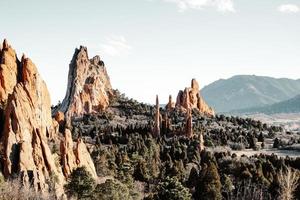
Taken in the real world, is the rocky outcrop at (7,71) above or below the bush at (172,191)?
above

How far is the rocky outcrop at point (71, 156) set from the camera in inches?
2997

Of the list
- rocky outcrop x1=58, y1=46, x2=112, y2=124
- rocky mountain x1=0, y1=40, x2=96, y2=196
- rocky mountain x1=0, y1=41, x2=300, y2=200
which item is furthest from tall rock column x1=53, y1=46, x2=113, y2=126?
rocky mountain x1=0, y1=40, x2=96, y2=196

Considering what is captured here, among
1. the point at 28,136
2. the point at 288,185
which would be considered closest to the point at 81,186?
the point at 28,136

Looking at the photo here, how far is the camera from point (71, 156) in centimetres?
7725

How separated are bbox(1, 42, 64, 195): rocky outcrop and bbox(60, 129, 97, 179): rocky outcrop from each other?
273cm

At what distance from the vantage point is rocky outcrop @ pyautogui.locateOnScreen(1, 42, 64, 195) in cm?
6744

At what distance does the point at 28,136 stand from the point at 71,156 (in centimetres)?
762

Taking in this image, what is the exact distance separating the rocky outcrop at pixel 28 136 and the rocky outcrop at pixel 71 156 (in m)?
2.73

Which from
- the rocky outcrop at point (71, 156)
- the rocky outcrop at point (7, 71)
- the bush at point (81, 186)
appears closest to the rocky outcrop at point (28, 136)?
the rocky outcrop at point (7, 71)

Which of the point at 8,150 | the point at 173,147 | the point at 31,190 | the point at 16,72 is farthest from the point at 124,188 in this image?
the point at 173,147

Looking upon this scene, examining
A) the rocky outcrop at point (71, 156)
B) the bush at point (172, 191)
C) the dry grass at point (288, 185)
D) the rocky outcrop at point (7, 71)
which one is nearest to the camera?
the dry grass at point (288, 185)

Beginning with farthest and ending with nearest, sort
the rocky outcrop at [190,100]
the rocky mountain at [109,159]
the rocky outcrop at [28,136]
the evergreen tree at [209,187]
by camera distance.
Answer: the rocky outcrop at [190,100], the evergreen tree at [209,187], the rocky outcrop at [28,136], the rocky mountain at [109,159]

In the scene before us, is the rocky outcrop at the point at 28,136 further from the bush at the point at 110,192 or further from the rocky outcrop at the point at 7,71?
the bush at the point at 110,192

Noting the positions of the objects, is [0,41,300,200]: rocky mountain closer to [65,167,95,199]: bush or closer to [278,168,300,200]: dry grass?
[65,167,95,199]: bush
